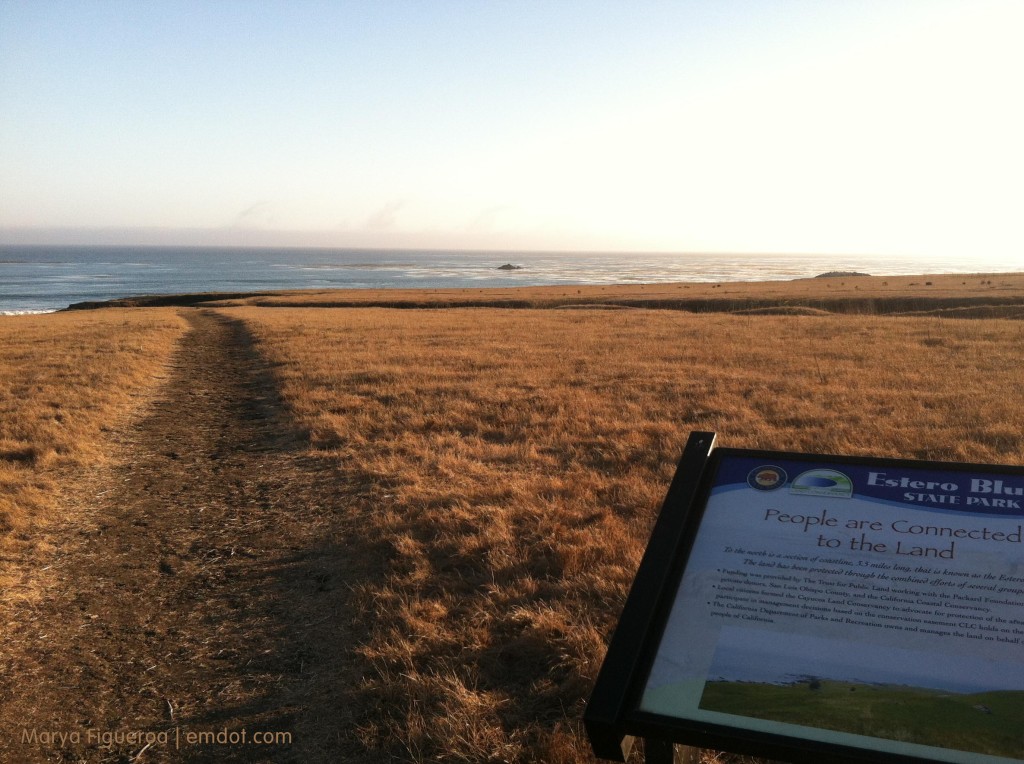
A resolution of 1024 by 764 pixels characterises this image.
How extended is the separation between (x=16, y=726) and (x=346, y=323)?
2916 cm

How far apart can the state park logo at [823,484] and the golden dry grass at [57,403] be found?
7146 mm

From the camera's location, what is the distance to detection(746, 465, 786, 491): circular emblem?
354 cm

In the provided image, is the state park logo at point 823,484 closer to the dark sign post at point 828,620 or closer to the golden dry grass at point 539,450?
the dark sign post at point 828,620

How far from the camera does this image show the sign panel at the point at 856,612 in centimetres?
257

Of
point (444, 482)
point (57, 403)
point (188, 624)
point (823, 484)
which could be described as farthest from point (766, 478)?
point (57, 403)

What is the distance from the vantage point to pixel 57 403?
43.9 feet

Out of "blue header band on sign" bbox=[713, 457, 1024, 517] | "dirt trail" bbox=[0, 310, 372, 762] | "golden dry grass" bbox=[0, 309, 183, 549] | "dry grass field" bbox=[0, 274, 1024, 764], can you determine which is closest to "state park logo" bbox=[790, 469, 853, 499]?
"blue header band on sign" bbox=[713, 457, 1024, 517]

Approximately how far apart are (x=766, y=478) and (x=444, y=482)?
17.7 feet

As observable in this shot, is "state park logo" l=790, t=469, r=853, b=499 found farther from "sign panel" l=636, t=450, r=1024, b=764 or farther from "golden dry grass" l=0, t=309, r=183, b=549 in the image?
"golden dry grass" l=0, t=309, r=183, b=549

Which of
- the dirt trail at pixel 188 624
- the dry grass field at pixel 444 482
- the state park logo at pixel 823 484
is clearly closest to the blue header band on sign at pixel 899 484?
the state park logo at pixel 823 484

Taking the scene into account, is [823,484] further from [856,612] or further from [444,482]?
[444,482]

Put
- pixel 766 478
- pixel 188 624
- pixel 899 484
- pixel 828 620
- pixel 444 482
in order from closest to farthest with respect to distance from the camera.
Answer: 1. pixel 828 620
2. pixel 899 484
3. pixel 766 478
4. pixel 188 624
5. pixel 444 482

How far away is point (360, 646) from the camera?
5.04 metres

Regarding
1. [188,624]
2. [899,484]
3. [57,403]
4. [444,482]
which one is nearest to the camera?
[899,484]
